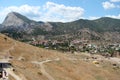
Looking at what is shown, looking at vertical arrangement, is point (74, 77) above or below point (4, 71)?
below

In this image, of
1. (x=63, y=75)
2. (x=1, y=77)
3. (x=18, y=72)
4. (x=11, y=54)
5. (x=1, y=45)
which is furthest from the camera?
(x=1, y=45)

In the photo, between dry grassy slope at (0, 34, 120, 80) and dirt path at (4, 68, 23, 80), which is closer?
dirt path at (4, 68, 23, 80)

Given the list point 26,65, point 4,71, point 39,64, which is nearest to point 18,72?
point 4,71

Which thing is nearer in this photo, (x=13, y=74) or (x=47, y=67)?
(x=13, y=74)

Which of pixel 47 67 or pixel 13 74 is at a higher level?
pixel 13 74

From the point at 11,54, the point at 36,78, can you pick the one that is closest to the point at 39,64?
the point at 11,54

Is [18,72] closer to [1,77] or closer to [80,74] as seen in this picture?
[1,77]

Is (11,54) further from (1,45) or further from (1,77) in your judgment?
(1,77)

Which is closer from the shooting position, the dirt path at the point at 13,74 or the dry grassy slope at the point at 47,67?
the dirt path at the point at 13,74

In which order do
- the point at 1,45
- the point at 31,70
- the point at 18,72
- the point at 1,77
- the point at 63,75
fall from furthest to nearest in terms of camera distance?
the point at 1,45, the point at 63,75, the point at 31,70, the point at 18,72, the point at 1,77

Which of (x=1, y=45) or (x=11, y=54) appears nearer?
(x=11, y=54)
